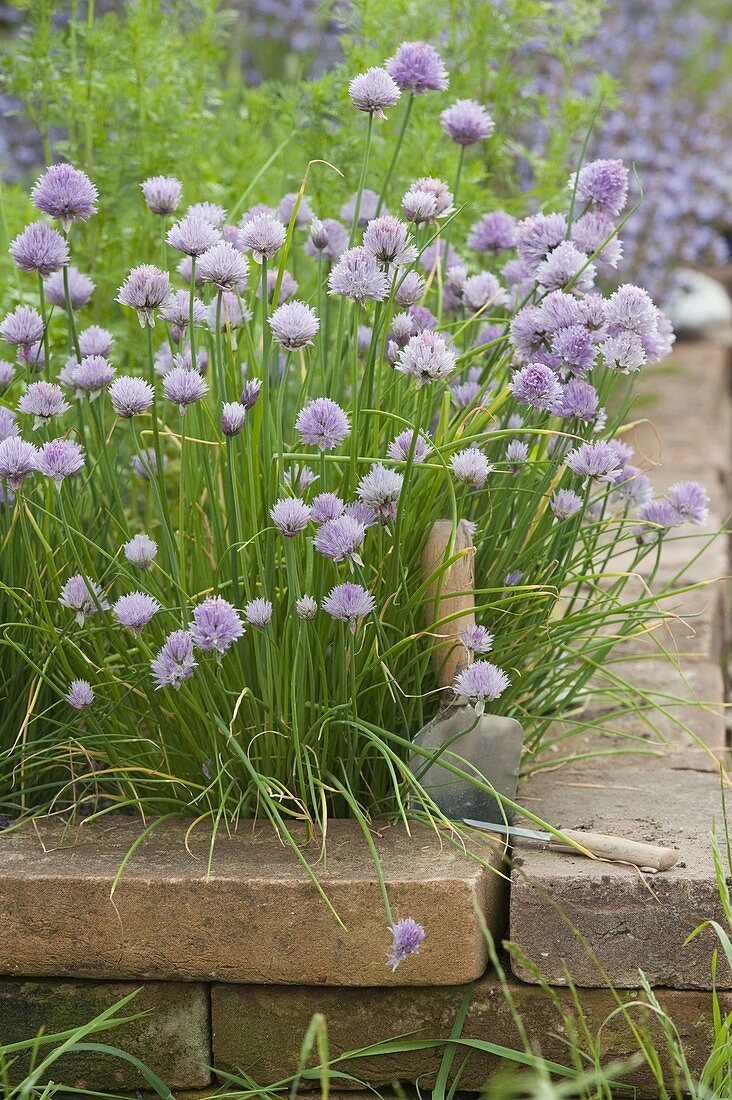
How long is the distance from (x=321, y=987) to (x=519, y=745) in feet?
1.44

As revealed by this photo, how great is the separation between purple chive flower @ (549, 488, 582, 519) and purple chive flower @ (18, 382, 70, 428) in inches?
28.4

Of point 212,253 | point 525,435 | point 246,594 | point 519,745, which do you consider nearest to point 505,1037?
point 519,745

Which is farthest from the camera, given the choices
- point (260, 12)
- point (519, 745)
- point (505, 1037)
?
point (260, 12)

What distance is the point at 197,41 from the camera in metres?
3.03

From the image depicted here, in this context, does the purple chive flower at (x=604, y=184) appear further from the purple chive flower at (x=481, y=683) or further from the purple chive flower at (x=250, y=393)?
the purple chive flower at (x=481, y=683)

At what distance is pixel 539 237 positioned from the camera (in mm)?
1958

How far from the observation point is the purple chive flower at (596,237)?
6.37ft

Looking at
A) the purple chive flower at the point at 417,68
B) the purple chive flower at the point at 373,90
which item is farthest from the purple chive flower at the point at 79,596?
the purple chive flower at the point at 417,68

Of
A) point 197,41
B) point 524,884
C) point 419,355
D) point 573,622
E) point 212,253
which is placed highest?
point 197,41

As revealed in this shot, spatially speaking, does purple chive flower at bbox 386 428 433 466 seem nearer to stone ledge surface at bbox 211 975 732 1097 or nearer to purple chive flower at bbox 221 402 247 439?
purple chive flower at bbox 221 402 247 439

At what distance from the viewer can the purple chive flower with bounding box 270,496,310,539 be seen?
5.20ft

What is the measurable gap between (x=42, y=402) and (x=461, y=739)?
0.76 meters

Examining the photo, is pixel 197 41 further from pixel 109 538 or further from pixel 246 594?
pixel 246 594

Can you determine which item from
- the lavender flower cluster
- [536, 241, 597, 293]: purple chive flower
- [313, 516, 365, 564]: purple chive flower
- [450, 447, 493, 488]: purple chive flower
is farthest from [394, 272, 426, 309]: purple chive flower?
[313, 516, 365, 564]: purple chive flower
